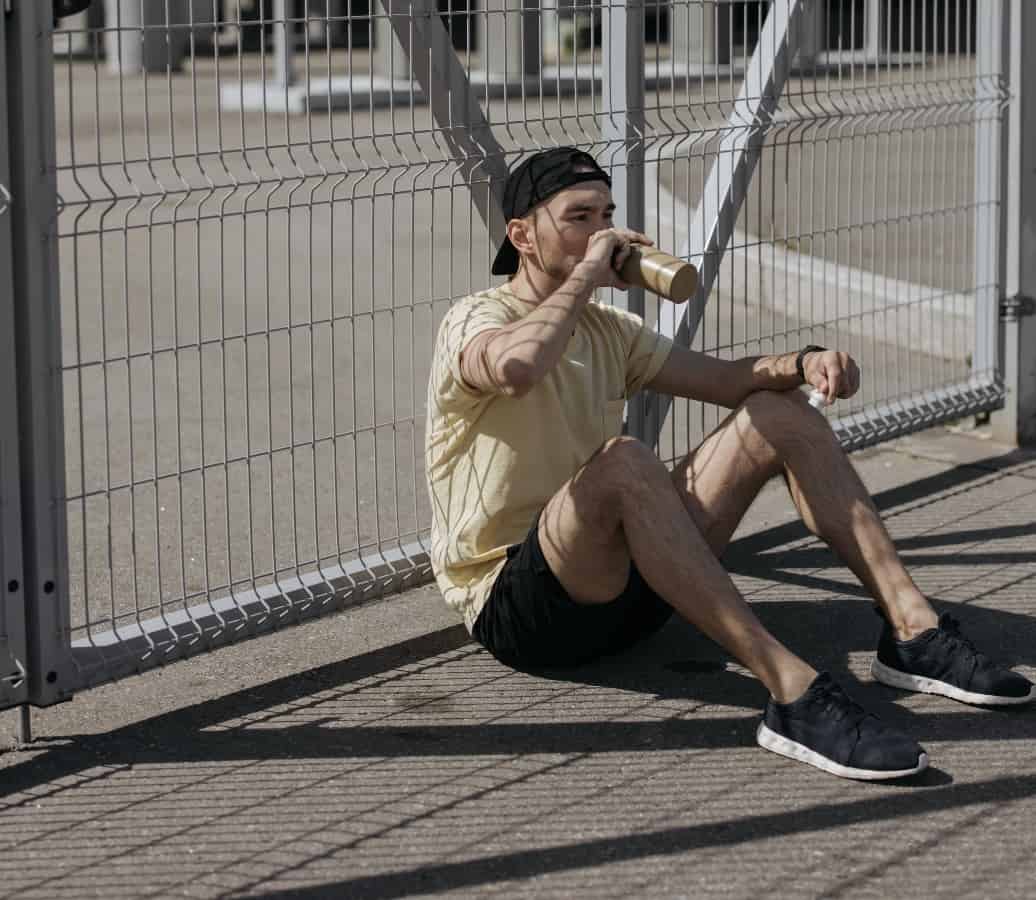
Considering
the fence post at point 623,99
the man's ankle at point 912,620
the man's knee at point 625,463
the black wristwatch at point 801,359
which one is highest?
the fence post at point 623,99

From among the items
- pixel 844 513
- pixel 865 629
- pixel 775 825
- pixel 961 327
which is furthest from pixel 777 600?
pixel 961 327

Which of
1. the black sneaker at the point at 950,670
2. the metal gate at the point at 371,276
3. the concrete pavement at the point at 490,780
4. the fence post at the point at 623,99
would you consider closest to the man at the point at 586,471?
the black sneaker at the point at 950,670

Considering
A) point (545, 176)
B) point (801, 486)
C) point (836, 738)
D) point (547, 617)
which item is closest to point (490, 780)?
point (547, 617)

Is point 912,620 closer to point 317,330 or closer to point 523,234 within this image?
point 523,234

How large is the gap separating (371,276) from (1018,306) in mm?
2457

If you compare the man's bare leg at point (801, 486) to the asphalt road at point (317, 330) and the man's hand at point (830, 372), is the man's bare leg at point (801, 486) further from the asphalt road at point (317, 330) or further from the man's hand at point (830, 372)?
the asphalt road at point (317, 330)

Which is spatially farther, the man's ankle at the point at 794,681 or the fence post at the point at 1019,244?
the fence post at the point at 1019,244

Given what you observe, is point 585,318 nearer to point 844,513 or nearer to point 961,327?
point 844,513

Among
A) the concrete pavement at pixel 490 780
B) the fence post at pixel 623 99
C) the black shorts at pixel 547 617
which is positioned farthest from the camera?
the fence post at pixel 623 99

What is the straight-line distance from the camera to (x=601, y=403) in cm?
414

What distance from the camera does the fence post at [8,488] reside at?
3.47 metres

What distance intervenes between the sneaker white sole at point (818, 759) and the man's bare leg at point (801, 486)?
458 millimetres

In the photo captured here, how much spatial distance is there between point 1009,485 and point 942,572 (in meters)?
1.02

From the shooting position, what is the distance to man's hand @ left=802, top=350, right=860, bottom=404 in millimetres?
4016
